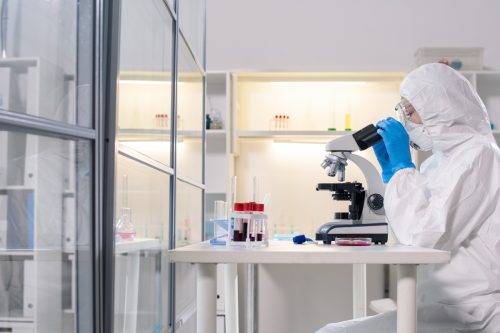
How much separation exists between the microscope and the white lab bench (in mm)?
319

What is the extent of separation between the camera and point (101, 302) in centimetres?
113

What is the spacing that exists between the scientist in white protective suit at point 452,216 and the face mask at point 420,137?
3 cm

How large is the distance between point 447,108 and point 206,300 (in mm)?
1113

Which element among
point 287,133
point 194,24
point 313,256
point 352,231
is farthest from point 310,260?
point 287,133

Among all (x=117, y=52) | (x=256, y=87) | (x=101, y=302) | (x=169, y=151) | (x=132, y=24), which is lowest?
(x=101, y=302)

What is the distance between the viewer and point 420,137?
6.76ft

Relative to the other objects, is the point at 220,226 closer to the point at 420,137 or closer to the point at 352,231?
the point at 352,231

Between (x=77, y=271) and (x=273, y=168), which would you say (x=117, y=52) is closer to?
(x=77, y=271)

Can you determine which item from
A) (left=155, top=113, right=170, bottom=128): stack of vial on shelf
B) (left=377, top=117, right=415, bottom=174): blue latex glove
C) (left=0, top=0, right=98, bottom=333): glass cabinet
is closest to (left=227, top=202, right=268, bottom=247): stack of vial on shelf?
(left=155, top=113, right=170, bottom=128): stack of vial on shelf

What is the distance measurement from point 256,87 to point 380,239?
8.22 ft

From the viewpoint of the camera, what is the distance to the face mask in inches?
80.3

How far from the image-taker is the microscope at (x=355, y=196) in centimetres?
173

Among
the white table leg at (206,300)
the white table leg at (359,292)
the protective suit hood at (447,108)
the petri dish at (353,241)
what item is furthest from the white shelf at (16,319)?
the white table leg at (359,292)

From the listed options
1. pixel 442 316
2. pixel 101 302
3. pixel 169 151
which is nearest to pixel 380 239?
pixel 442 316
